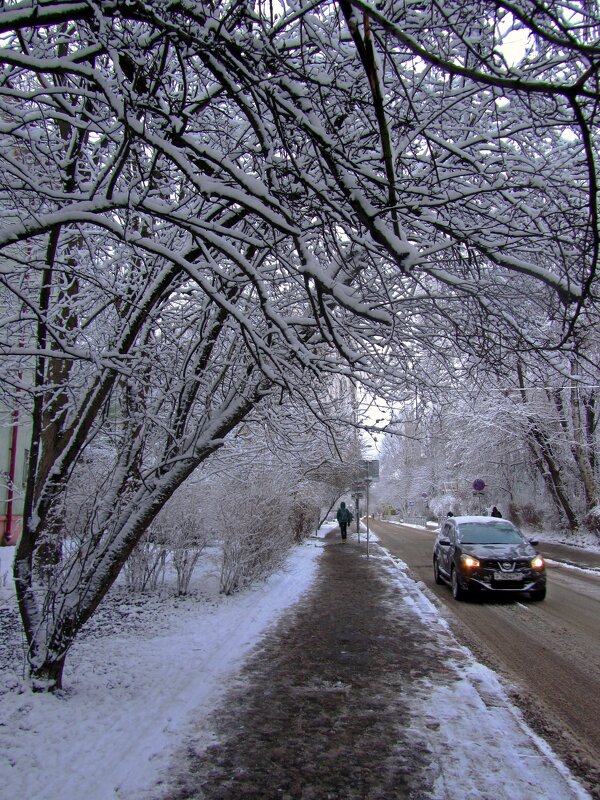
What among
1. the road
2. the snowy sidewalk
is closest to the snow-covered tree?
the snowy sidewalk

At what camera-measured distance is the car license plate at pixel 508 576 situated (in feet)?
35.0

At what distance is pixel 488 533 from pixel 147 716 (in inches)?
355

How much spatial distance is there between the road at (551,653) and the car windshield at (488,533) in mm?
1143

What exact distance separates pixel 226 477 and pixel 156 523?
163cm

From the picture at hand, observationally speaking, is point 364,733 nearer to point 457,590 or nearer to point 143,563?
point 143,563

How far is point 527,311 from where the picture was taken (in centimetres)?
635

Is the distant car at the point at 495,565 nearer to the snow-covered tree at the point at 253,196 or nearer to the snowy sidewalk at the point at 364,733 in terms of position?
the snowy sidewalk at the point at 364,733

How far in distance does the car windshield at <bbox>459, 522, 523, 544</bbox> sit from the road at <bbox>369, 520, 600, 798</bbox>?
3.75 feet

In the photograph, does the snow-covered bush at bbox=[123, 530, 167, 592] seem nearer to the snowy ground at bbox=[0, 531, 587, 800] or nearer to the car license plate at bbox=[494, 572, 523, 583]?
the snowy ground at bbox=[0, 531, 587, 800]

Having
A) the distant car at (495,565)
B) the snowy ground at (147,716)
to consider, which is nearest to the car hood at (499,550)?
the distant car at (495,565)

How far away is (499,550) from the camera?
11086mm

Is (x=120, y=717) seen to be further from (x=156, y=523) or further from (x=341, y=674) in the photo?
(x=156, y=523)

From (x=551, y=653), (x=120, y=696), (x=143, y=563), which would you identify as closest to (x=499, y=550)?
(x=551, y=653)

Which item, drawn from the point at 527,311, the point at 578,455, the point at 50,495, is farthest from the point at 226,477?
the point at 578,455
